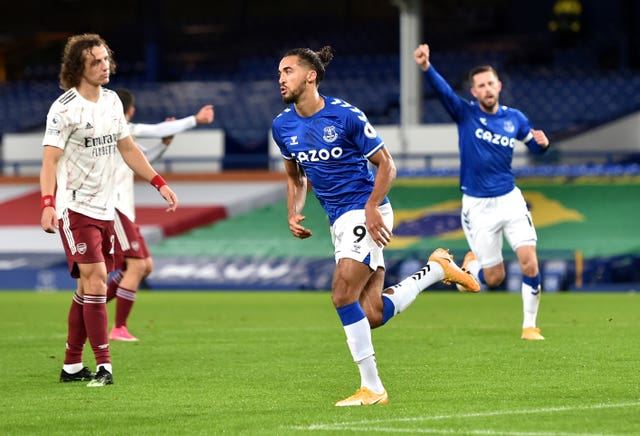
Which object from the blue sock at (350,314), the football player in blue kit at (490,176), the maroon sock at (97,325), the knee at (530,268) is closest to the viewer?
the blue sock at (350,314)

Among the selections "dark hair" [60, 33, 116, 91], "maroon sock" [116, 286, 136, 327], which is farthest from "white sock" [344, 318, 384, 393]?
"maroon sock" [116, 286, 136, 327]

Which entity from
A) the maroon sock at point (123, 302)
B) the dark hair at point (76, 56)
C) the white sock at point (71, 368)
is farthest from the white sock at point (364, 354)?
the maroon sock at point (123, 302)

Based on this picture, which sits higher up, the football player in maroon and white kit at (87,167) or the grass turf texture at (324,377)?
the football player in maroon and white kit at (87,167)

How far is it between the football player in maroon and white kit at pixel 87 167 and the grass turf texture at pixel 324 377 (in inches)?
24.7

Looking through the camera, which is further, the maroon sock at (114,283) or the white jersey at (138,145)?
the maroon sock at (114,283)

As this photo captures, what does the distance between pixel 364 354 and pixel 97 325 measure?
2192mm

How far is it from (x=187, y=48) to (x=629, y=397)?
3632cm

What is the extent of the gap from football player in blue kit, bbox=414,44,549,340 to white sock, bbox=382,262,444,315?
9.06ft

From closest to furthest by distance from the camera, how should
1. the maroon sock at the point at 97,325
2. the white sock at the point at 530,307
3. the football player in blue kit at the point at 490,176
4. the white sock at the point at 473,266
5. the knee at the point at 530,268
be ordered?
the maroon sock at the point at 97,325 < the white sock at the point at 530,307 < the knee at the point at 530,268 < the football player in blue kit at the point at 490,176 < the white sock at the point at 473,266

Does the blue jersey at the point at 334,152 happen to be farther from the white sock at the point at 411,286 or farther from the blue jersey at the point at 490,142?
the blue jersey at the point at 490,142

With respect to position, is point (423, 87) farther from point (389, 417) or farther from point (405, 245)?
point (389, 417)

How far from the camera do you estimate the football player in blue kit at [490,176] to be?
40.7 feet

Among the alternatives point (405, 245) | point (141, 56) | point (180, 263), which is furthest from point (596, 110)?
point (141, 56)

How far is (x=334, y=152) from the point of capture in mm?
8312
